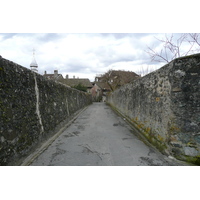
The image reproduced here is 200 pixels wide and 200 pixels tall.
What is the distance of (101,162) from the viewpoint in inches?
128

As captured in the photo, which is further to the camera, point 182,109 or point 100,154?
point 100,154

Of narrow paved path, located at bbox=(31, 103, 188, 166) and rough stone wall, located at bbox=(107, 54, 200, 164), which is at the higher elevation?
rough stone wall, located at bbox=(107, 54, 200, 164)

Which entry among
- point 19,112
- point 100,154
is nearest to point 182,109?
point 100,154

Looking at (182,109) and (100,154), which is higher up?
(182,109)

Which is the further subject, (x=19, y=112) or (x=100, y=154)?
(x=100, y=154)

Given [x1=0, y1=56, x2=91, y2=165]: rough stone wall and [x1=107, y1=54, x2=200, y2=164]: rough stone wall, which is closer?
[x1=0, y1=56, x2=91, y2=165]: rough stone wall

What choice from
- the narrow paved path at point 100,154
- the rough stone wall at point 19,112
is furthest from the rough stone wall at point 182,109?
the rough stone wall at point 19,112

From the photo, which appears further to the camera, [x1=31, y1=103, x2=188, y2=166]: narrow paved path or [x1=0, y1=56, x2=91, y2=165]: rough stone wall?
[x1=31, y1=103, x2=188, y2=166]: narrow paved path

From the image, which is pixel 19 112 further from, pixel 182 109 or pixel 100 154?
pixel 182 109

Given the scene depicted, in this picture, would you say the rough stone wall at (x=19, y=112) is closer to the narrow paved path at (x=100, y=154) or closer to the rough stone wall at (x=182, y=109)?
the narrow paved path at (x=100, y=154)

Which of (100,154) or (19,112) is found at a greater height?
(19,112)

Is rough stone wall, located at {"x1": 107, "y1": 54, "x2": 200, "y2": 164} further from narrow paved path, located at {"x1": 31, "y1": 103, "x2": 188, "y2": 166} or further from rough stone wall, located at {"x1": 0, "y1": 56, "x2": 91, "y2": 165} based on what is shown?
rough stone wall, located at {"x1": 0, "y1": 56, "x2": 91, "y2": 165}

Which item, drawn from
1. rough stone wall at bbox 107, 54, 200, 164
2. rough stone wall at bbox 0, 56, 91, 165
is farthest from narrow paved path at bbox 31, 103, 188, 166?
rough stone wall at bbox 0, 56, 91, 165

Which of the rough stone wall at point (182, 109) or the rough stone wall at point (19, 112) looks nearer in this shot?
the rough stone wall at point (19, 112)
